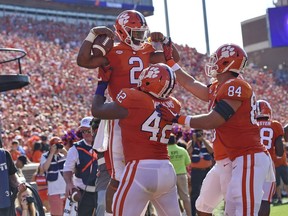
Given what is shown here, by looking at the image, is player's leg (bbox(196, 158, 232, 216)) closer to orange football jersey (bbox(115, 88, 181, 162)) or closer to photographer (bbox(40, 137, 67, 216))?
orange football jersey (bbox(115, 88, 181, 162))

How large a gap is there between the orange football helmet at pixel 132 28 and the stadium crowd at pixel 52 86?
5.29 metres

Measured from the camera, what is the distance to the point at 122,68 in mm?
6625

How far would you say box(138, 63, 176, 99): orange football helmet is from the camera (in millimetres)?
5646

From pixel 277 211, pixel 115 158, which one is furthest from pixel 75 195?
pixel 277 211

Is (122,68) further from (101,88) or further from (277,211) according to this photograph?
(277,211)

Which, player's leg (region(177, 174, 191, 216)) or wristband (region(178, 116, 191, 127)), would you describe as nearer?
wristband (region(178, 116, 191, 127))

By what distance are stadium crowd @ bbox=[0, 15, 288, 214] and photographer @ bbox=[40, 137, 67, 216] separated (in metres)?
0.30

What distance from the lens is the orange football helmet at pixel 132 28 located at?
650cm

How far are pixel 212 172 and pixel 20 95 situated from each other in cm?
1944

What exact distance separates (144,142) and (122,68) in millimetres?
1180

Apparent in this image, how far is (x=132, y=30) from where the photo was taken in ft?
21.4

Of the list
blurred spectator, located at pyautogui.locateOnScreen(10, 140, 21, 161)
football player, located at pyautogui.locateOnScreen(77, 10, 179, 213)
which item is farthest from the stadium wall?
football player, located at pyautogui.locateOnScreen(77, 10, 179, 213)

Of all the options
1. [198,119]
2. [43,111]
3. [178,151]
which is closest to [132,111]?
[198,119]

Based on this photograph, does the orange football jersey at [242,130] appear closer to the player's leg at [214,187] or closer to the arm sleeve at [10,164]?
the player's leg at [214,187]
